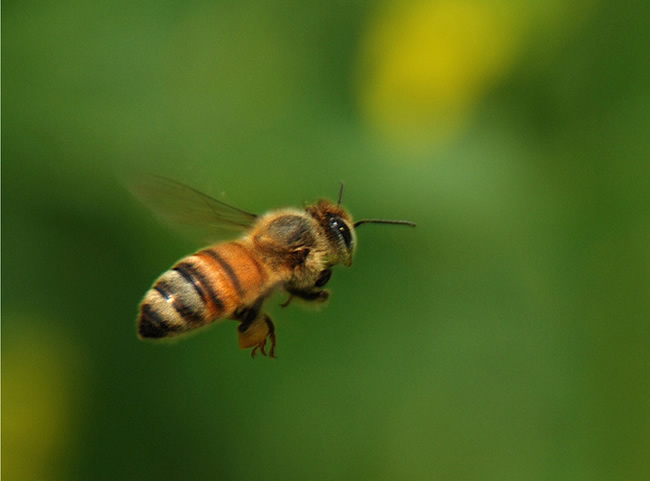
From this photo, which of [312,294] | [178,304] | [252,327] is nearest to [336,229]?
[312,294]

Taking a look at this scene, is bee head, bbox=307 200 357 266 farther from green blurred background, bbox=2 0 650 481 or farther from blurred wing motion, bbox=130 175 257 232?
green blurred background, bbox=2 0 650 481

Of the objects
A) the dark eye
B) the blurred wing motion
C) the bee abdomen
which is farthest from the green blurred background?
the bee abdomen

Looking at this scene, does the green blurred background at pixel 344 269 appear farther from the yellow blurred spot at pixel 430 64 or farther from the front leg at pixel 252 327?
the front leg at pixel 252 327

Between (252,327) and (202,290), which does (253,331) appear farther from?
(202,290)

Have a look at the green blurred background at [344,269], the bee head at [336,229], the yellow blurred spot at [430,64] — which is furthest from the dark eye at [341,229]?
the yellow blurred spot at [430,64]

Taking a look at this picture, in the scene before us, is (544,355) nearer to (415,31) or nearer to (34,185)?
(415,31)

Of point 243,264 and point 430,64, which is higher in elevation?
point 430,64

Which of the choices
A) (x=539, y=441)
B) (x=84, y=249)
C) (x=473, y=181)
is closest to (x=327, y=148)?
(x=473, y=181)

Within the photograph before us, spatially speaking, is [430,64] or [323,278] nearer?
[323,278]
